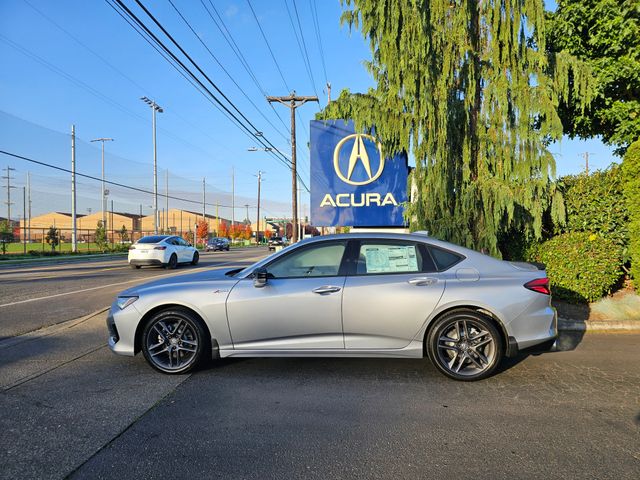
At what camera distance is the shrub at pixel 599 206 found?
764 centimetres

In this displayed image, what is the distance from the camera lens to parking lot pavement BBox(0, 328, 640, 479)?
258cm

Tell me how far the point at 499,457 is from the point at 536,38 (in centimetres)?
723

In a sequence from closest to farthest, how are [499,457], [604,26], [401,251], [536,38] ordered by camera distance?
[499,457] < [401,251] < [536,38] < [604,26]

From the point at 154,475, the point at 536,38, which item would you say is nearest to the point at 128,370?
the point at 154,475

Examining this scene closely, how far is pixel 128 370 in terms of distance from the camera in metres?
4.40

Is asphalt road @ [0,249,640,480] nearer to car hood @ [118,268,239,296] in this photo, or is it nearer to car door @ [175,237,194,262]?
car hood @ [118,268,239,296]

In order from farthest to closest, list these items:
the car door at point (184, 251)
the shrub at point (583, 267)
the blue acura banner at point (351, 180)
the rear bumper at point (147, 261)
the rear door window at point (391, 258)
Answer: the car door at point (184, 251) → the rear bumper at point (147, 261) → the blue acura banner at point (351, 180) → the shrub at point (583, 267) → the rear door window at point (391, 258)

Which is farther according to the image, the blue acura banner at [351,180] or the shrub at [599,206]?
the blue acura banner at [351,180]

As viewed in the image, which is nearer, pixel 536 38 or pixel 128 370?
pixel 128 370

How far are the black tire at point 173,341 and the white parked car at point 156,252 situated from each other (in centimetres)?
1453

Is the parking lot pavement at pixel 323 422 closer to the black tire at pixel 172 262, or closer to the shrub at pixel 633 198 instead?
the shrub at pixel 633 198

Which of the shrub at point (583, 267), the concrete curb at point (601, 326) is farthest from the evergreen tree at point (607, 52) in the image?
the concrete curb at point (601, 326)

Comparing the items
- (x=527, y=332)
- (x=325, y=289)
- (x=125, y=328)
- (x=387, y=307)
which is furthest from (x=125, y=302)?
(x=527, y=332)

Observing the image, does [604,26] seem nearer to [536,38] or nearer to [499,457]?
[536,38]
